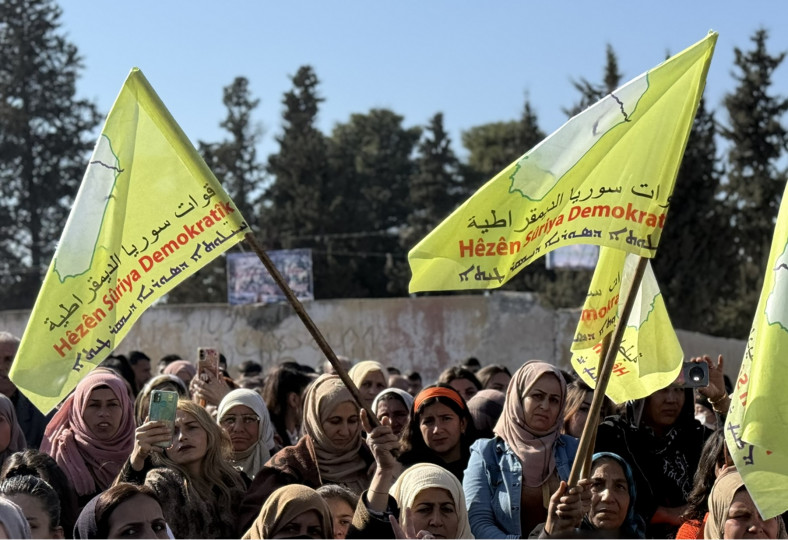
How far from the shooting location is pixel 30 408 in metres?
7.68

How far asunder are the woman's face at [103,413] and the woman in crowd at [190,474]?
1.53 feet

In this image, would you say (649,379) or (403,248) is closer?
(649,379)

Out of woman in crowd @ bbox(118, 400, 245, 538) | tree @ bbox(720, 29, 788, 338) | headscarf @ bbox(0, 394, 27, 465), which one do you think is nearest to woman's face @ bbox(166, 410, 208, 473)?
woman in crowd @ bbox(118, 400, 245, 538)

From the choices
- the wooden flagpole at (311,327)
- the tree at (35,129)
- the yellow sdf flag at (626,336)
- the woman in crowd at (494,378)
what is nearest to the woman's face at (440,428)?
the yellow sdf flag at (626,336)

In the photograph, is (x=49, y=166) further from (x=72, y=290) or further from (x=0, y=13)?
(x=72, y=290)

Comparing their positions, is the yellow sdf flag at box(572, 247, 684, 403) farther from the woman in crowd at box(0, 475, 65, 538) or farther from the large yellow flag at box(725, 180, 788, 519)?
the woman in crowd at box(0, 475, 65, 538)

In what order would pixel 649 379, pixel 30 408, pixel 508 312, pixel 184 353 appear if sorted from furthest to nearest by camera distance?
pixel 184 353, pixel 508 312, pixel 30 408, pixel 649 379

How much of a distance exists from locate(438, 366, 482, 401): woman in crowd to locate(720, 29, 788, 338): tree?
2798 centimetres

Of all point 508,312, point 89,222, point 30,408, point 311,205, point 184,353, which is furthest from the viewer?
point 311,205

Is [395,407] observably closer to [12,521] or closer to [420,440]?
[420,440]

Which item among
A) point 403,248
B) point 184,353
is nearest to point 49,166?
point 403,248

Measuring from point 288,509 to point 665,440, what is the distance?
255cm

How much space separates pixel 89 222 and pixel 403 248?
4000cm

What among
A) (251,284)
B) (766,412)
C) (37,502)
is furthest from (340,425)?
(251,284)
